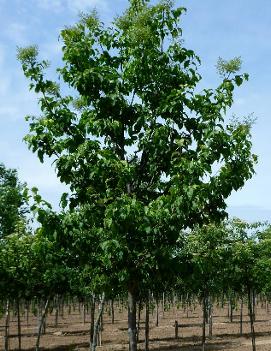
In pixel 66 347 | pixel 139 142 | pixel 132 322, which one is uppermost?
pixel 139 142

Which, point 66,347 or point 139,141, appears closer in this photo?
point 139,141

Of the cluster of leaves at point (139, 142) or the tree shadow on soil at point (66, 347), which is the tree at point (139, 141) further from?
the tree shadow on soil at point (66, 347)

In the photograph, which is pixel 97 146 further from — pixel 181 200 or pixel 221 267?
pixel 221 267

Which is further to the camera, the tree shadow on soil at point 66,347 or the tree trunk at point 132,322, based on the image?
the tree shadow on soil at point 66,347

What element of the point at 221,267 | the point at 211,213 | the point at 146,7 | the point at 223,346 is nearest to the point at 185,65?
the point at 146,7

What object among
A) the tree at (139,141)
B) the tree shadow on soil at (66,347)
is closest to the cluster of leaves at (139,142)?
the tree at (139,141)

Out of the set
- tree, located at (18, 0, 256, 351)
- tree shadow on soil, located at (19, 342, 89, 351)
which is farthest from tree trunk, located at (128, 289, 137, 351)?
tree shadow on soil, located at (19, 342, 89, 351)

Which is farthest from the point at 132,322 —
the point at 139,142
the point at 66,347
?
the point at 66,347

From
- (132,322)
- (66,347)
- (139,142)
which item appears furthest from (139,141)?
(66,347)

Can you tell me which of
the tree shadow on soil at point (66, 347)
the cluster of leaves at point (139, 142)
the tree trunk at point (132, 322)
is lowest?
the tree shadow on soil at point (66, 347)

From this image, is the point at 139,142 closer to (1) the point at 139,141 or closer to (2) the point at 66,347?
(1) the point at 139,141

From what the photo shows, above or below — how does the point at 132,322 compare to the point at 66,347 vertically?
above

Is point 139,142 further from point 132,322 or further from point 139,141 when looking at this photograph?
point 132,322

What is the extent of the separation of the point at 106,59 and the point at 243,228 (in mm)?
17922
